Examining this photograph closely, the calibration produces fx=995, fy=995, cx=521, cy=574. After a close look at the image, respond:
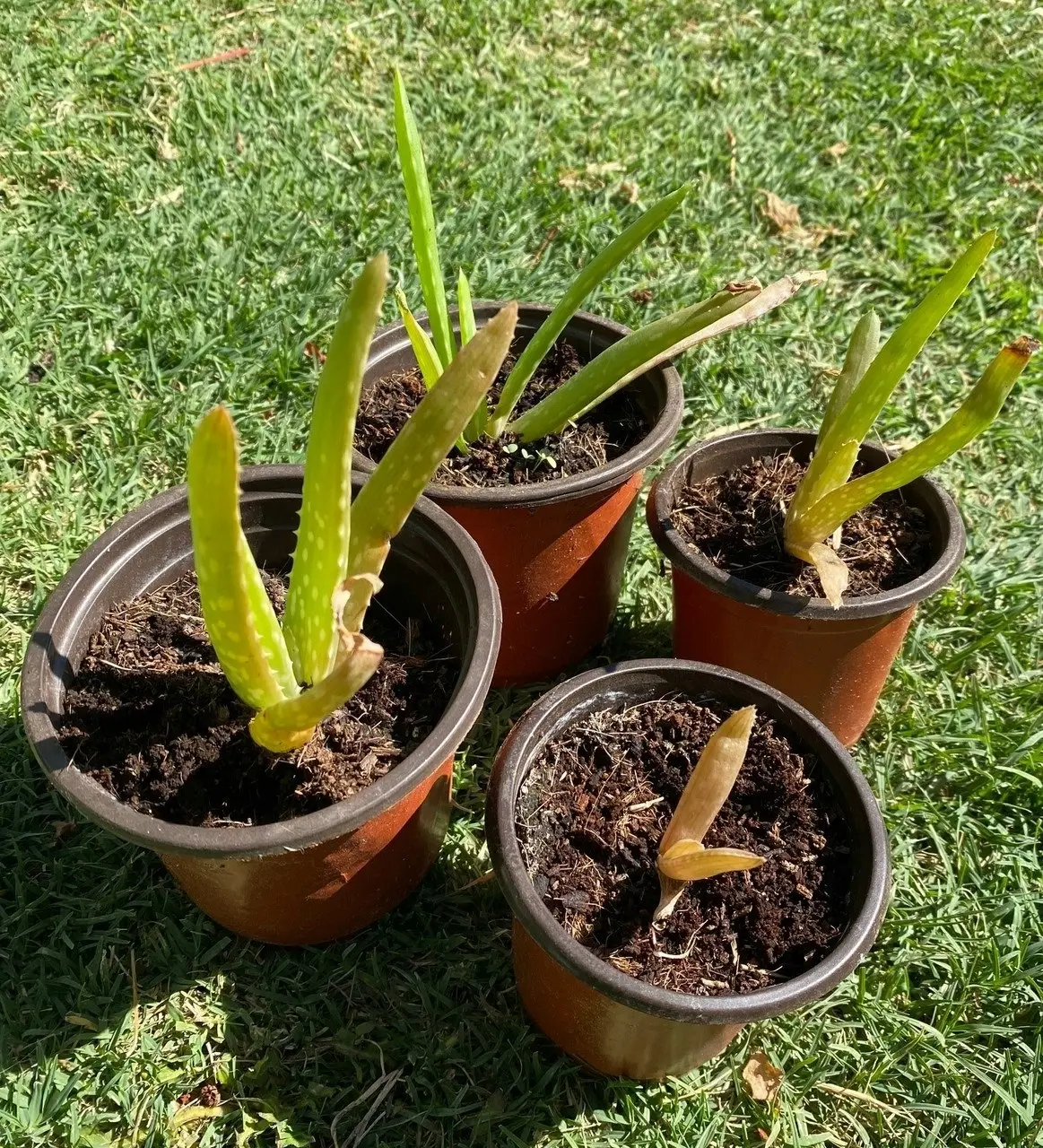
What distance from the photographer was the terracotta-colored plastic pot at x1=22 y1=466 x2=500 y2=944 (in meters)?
1.21

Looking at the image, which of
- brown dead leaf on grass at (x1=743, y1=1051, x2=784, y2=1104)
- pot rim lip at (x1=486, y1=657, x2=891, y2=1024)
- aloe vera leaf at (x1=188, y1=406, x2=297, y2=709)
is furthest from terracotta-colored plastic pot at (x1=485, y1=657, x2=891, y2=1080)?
aloe vera leaf at (x1=188, y1=406, x2=297, y2=709)

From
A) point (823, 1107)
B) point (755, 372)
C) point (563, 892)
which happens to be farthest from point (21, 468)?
point (823, 1107)

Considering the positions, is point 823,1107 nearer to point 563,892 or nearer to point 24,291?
point 563,892

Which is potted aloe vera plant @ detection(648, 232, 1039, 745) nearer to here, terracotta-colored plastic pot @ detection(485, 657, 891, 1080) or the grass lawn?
terracotta-colored plastic pot @ detection(485, 657, 891, 1080)

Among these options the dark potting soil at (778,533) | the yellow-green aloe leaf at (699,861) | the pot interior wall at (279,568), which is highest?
the pot interior wall at (279,568)

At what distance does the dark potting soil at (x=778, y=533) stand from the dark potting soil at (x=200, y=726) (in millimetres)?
540

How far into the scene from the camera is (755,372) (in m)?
2.60

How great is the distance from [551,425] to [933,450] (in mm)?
638

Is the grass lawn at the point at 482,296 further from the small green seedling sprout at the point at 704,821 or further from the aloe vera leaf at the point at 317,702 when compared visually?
the aloe vera leaf at the point at 317,702

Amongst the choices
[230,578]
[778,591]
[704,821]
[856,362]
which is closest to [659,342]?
[856,362]

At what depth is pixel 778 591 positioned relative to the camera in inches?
63.7

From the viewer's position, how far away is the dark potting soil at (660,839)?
4.28 ft

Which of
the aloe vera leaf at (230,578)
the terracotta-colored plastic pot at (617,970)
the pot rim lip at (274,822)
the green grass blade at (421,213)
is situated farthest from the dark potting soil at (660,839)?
the green grass blade at (421,213)

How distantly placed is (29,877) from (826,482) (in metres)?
1.47
